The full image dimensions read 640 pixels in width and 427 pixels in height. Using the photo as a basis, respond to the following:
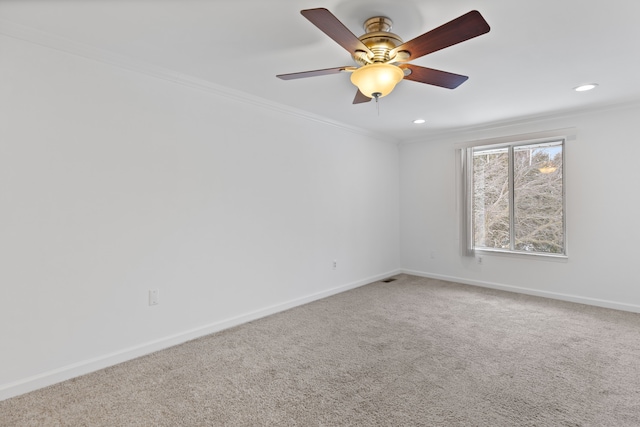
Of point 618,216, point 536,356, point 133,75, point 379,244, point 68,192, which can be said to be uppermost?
point 133,75

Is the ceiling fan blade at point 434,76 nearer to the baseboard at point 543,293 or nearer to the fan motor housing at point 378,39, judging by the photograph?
the fan motor housing at point 378,39

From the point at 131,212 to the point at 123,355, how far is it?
3.58 feet

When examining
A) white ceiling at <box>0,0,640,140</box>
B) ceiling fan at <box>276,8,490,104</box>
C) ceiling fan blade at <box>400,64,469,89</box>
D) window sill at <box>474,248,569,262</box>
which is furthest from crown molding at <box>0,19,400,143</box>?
window sill at <box>474,248,569,262</box>

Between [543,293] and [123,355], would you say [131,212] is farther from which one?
[543,293]

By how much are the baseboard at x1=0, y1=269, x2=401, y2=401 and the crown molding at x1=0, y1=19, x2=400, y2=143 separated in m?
2.14

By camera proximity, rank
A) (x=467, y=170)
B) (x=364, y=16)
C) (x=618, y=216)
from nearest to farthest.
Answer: (x=364, y=16), (x=618, y=216), (x=467, y=170)

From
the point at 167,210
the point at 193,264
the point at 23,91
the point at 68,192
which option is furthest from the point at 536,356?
the point at 23,91

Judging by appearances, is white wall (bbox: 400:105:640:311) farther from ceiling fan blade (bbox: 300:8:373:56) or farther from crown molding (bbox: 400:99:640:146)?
ceiling fan blade (bbox: 300:8:373:56)

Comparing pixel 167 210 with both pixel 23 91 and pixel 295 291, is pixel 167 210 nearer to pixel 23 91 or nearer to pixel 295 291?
pixel 23 91

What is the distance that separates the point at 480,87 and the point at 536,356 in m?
2.33

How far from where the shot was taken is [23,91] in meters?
2.16

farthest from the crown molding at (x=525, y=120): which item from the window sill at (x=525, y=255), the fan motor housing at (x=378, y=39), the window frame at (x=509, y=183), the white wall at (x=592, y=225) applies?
the fan motor housing at (x=378, y=39)

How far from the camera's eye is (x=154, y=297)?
2.76 m

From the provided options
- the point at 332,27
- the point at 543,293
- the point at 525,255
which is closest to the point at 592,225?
the point at 525,255
